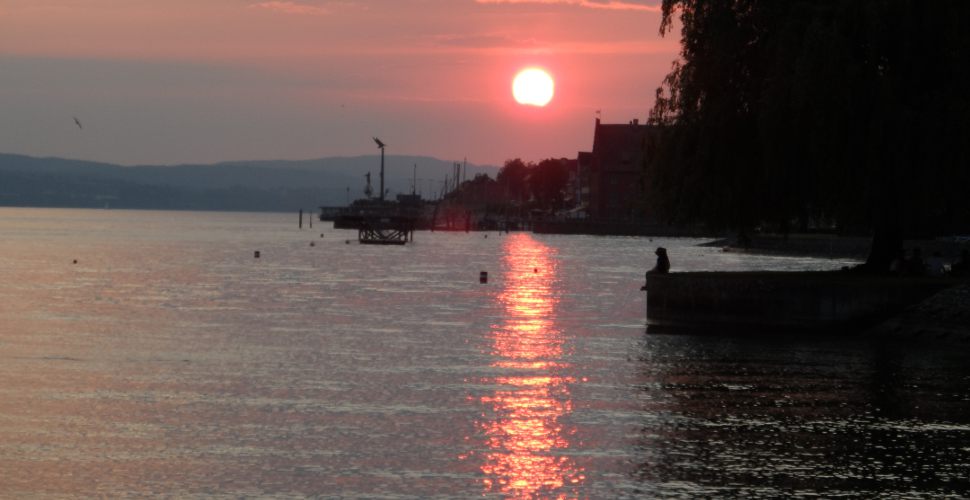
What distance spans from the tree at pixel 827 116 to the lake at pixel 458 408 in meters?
5.39

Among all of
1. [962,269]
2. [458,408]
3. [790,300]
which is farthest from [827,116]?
[458,408]

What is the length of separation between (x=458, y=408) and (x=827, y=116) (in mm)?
20278

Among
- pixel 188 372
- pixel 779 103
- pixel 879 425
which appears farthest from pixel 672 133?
pixel 879 425

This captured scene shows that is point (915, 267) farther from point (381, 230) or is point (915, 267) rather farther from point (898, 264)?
point (381, 230)

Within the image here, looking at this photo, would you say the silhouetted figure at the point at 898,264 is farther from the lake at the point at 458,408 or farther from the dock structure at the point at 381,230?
the dock structure at the point at 381,230

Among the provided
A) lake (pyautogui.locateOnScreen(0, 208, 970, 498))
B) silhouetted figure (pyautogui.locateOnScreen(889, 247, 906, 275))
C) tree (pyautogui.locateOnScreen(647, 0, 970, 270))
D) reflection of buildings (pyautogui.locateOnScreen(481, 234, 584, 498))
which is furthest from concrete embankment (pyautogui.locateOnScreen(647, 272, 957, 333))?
reflection of buildings (pyautogui.locateOnScreen(481, 234, 584, 498))

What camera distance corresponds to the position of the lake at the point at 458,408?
20.8 m

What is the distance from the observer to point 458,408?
1109 inches

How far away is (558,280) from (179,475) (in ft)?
224

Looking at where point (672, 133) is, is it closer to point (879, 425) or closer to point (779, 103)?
point (779, 103)

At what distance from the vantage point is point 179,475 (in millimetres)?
20859

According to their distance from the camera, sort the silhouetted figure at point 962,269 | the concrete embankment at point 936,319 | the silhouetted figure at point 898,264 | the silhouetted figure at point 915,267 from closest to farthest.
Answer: the concrete embankment at point 936,319, the silhouetted figure at point 898,264, the silhouetted figure at point 915,267, the silhouetted figure at point 962,269

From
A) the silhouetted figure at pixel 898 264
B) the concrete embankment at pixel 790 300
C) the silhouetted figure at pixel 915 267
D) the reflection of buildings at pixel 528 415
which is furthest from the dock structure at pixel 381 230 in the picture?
the concrete embankment at pixel 790 300

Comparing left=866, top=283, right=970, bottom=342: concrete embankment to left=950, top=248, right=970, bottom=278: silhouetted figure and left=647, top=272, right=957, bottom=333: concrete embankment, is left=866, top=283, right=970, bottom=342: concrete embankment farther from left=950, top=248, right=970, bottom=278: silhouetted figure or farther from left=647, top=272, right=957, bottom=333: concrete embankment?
left=950, top=248, right=970, bottom=278: silhouetted figure
